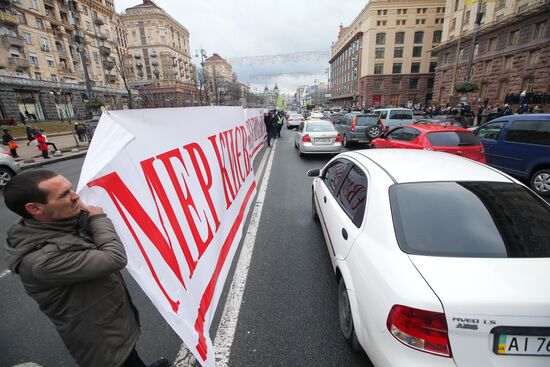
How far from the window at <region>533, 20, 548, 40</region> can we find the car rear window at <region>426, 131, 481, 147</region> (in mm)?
28864

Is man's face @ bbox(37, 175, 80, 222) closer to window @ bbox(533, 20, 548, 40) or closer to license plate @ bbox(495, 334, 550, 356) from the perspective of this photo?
license plate @ bbox(495, 334, 550, 356)

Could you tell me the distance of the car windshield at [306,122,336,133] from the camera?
10.7m

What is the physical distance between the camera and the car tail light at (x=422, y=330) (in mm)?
1386

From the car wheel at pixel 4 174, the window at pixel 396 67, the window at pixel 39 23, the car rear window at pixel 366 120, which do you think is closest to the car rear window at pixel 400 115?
the car rear window at pixel 366 120

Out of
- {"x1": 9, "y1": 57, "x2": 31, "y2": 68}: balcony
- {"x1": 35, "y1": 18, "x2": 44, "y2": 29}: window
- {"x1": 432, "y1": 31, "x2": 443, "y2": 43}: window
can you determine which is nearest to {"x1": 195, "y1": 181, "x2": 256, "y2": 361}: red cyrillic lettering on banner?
{"x1": 9, "y1": 57, "x2": 31, "y2": 68}: balcony

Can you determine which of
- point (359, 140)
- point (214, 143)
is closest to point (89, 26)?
point (359, 140)

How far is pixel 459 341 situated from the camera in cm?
137

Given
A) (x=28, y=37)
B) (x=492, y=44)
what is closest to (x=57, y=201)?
(x=492, y=44)

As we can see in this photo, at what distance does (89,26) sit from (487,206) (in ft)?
223

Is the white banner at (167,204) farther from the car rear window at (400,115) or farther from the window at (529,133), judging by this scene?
the car rear window at (400,115)

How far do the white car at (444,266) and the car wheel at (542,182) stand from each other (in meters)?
4.87

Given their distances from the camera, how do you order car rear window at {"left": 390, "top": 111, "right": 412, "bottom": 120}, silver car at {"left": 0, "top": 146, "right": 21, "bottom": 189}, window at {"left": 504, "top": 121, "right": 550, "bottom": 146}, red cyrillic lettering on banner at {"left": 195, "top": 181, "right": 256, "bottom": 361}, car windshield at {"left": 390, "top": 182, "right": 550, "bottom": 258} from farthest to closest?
car rear window at {"left": 390, "top": 111, "right": 412, "bottom": 120}
silver car at {"left": 0, "top": 146, "right": 21, "bottom": 189}
window at {"left": 504, "top": 121, "right": 550, "bottom": 146}
red cyrillic lettering on banner at {"left": 195, "top": 181, "right": 256, "bottom": 361}
car windshield at {"left": 390, "top": 182, "right": 550, "bottom": 258}

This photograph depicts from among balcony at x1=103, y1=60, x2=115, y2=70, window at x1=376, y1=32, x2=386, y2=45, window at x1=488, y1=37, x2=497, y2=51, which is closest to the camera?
window at x1=488, y1=37, x2=497, y2=51

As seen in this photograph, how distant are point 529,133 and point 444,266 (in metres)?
6.54
